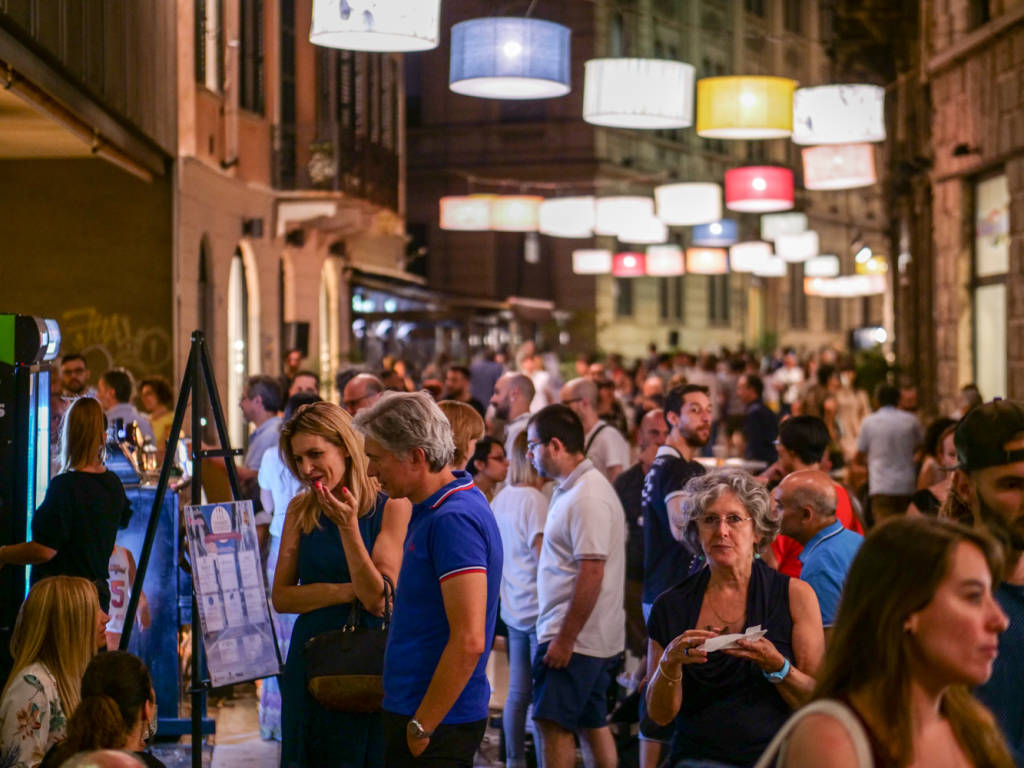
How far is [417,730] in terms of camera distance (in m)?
4.62

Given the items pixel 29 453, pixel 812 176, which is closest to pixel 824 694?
pixel 29 453

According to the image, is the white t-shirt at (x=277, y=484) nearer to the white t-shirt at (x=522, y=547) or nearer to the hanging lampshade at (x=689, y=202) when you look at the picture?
the white t-shirt at (x=522, y=547)

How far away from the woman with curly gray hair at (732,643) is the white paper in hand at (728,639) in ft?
0.04

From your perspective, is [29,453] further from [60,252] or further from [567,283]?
[567,283]

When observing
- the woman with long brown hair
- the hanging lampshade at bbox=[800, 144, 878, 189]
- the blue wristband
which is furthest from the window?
the woman with long brown hair

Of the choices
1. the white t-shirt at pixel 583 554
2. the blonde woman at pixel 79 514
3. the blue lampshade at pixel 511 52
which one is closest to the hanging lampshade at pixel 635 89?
the blue lampshade at pixel 511 52

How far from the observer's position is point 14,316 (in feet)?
22.5

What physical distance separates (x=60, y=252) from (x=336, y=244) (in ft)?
39.5

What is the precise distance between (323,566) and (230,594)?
1.41 meters

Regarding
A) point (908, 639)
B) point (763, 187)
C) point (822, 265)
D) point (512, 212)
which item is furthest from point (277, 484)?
point (822, 265)

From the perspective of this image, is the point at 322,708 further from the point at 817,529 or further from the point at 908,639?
the point at 908,639

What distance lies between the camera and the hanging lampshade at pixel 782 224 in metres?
39.8

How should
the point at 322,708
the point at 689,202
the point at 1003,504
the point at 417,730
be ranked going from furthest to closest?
the point at 689,202
the point at 322,708
the point at 417,730
the point at 1003,504

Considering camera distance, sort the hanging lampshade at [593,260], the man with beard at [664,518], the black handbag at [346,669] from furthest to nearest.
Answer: the hanging lampshade at [593,260], the man with beard at [664,518], the black handbag at [346,669]
